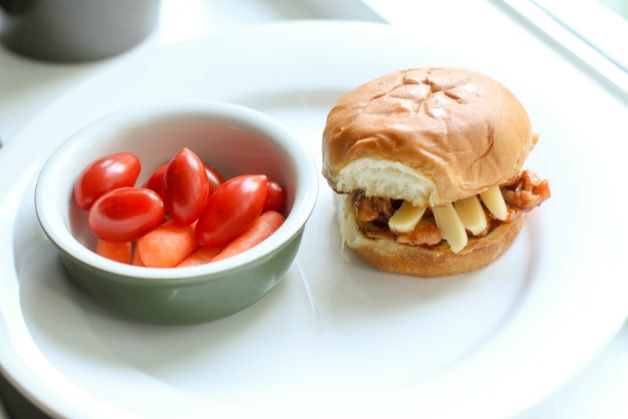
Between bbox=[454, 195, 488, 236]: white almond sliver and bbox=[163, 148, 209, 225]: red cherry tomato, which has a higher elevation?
bbox=[454, 195, 488, 236]: white almond sliver

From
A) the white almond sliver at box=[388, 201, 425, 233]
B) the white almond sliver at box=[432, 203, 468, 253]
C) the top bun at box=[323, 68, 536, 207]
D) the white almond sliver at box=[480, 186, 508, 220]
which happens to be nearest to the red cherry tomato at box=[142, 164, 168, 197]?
the top bun at box=[323, 68, 536, 207]

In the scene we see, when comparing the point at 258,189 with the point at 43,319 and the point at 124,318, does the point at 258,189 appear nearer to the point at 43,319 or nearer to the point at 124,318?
the point at 124,318

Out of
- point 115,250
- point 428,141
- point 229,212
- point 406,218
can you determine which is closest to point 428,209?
point 406,218

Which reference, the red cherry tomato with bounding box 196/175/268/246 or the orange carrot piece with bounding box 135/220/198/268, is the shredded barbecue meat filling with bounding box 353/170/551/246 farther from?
the orange carrot piece with bounding box 135/220/198/268

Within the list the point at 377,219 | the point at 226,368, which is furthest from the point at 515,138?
the point at 226,368

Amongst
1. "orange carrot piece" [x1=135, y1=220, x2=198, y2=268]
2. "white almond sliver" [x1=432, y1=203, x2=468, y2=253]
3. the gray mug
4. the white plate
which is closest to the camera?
the white plate

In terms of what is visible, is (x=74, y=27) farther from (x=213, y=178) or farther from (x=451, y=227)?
(x=451, y=227)

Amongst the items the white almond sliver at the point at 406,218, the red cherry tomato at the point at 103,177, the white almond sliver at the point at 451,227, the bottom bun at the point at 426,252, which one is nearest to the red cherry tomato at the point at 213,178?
the red cherry tomato at the point at 103,177

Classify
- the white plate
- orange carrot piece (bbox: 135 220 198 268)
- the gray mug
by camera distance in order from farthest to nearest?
the gray mug < orange carrot piece (bbox: 135 220 198 268) < the white plate
